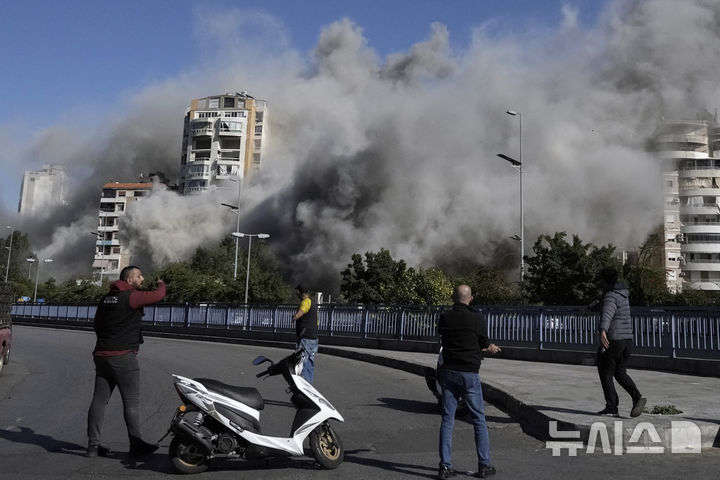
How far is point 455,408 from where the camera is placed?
4941 millimetres

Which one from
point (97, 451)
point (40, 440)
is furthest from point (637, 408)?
point (40, 440)

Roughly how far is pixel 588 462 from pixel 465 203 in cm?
5773

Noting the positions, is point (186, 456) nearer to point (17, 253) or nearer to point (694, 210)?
point (694, 210)

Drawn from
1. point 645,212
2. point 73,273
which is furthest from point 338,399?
point 73,273

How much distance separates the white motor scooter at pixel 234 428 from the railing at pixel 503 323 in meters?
3.64

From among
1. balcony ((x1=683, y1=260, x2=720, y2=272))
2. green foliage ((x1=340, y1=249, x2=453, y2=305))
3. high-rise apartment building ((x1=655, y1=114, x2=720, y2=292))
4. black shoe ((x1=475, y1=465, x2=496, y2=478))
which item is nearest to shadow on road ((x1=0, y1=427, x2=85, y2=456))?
black shoe ((x1=475, y1=465, x2=496, y2=478))

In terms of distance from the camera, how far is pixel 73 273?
351ft

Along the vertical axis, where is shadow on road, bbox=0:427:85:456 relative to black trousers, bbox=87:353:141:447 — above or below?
below

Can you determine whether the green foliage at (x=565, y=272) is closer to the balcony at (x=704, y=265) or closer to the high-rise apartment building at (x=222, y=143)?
the balcony at (x=704, y=265)

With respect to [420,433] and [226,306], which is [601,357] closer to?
[420,433]

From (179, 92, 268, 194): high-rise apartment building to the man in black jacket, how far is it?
95.6 meters

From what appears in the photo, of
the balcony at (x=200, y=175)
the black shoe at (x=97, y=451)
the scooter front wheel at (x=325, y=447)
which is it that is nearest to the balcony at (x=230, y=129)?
the balcony at (x=200, y=175)

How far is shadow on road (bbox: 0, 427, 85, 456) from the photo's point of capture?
19.0ft

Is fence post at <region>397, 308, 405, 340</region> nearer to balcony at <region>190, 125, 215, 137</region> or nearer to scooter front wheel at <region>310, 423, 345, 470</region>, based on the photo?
scooter front wheel at <region>310, 423, 345, 470</region>
